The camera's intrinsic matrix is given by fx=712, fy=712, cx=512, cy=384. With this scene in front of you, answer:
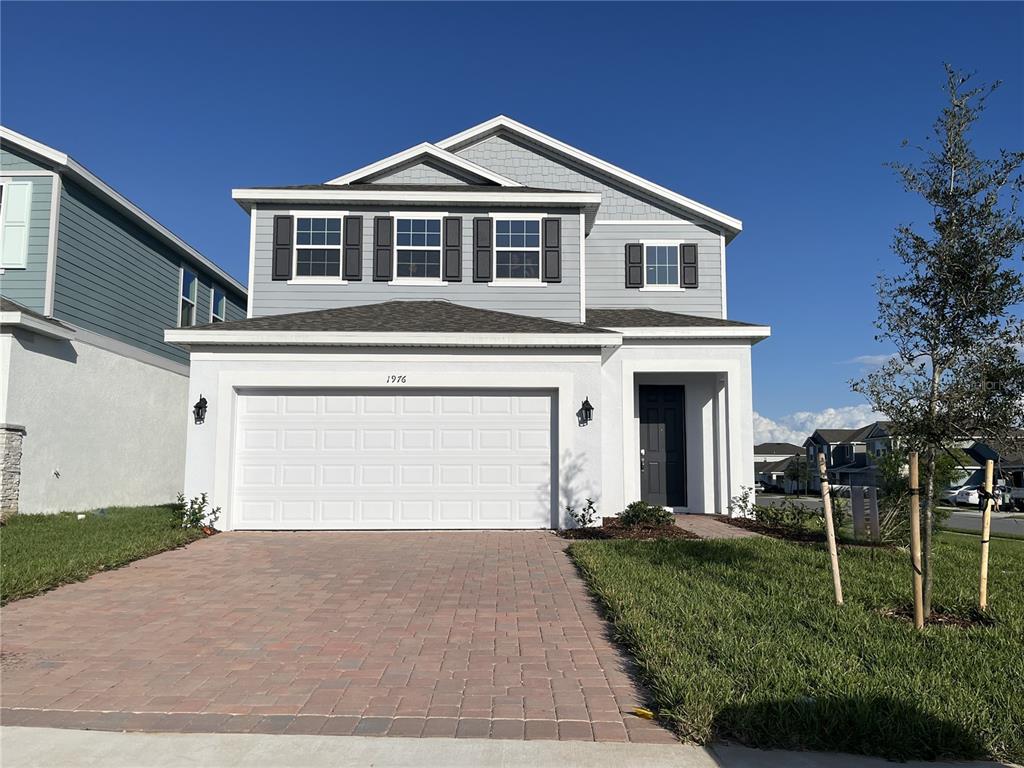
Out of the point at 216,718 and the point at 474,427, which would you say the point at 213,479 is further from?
the point at 216,718

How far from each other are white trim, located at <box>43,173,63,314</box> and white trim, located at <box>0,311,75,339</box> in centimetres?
48

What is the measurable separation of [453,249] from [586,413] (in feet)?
15.4

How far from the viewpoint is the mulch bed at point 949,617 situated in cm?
602

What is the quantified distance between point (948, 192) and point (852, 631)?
3910mm

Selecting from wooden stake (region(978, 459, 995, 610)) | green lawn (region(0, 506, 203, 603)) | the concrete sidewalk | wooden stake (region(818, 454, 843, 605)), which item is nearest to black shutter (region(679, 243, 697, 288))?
wooden stake (region(818, 454, 843, 605))

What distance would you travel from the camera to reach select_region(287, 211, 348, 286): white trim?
46.7 ft

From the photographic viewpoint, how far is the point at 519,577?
325 inches

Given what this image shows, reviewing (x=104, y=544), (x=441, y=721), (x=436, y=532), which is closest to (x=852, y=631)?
(x=441, y=721)

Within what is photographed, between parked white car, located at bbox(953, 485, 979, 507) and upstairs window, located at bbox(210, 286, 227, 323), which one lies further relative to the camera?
parked white car, located at bbox(953, 485, 979, 507)

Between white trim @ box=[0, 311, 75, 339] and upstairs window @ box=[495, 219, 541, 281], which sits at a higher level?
upstairs window @ box=[495, 219, 541, 281]

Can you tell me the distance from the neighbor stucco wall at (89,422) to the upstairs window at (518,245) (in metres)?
8.88

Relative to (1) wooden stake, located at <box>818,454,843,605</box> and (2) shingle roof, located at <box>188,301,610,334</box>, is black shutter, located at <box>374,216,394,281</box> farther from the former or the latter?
(1) wooden stake, located at <box>818,454,843,605</box>

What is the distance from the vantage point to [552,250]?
47.3 feet

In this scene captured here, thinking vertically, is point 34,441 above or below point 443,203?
below
